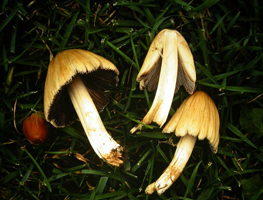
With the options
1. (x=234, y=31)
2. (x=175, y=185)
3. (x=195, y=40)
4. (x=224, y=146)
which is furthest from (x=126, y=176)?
(x=234, y=31)

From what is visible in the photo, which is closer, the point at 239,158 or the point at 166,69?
the point at 166,69

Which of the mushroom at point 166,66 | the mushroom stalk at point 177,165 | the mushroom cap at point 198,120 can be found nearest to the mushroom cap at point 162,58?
the mushroom at point 166,66

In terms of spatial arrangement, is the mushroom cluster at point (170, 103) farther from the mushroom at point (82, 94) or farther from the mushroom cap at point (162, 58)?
the mushroom at point (82, 94)

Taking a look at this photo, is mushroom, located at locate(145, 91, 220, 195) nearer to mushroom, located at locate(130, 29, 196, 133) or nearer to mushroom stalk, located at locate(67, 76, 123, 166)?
mushroom, located at locate(130, 29, 196, 133)

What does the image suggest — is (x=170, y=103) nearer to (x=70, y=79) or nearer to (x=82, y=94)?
(x=82, y=94)

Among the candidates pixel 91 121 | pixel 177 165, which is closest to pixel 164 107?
pixel 177 165

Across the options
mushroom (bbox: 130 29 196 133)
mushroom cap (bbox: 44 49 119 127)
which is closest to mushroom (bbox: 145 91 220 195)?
mushroom (bbox: 130 29 196 133)

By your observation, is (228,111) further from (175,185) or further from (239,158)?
(175,185)
